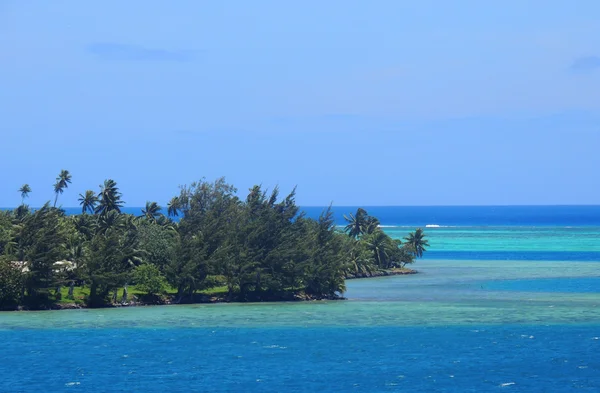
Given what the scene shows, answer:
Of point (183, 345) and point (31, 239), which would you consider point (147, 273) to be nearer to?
point (31, 239)

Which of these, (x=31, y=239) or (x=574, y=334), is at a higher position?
(x=31, y=239)

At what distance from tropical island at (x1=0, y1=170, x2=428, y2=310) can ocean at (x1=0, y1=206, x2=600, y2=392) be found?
11.1 feet

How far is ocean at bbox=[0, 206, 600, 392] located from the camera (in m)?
63.9

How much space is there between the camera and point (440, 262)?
197 meters

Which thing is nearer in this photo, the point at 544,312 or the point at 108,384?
the point at 108,384

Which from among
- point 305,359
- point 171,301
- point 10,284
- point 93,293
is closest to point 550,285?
point 171,301

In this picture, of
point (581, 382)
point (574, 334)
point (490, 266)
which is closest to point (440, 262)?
point (490, 266)

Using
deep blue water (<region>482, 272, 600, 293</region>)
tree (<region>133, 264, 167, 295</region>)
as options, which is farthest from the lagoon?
deep blue water (<region>482, 272, 600, 293</region>)

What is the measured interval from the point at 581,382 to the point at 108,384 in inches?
1297

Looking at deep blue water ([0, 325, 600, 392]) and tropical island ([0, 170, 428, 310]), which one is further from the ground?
tropical island ([0, 170, 428, 310])

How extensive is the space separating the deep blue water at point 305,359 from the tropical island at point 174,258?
46.6ft

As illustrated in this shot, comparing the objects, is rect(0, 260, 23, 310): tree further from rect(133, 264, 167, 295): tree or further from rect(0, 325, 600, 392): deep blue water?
rect(133, 264, 167, 295): tree

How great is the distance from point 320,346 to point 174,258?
104 feet

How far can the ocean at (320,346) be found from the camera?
63906 mm
